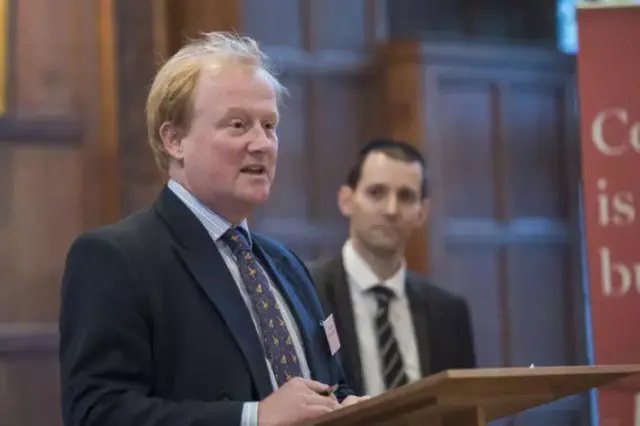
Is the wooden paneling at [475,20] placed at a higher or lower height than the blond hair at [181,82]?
higher

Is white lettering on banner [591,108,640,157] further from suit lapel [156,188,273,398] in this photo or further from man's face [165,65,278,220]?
suit lapel [156,188,273,398]

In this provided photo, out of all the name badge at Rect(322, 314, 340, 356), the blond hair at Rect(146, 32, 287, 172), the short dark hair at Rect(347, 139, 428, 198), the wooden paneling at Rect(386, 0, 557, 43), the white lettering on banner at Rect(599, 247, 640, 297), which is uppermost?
the wooden paneling at Rect(386, 0, 557, 43)

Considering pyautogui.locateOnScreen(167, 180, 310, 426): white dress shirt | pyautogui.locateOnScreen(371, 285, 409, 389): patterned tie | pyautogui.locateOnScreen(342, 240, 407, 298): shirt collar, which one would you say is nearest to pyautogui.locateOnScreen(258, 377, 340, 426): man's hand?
pyautogui.locateOnScreen(167, 180, 310, 426): white dress shirt

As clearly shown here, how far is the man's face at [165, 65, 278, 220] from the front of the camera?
6.20 feet

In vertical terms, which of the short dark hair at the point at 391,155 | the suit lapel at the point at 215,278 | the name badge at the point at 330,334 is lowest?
the name badge at the point at 330,334

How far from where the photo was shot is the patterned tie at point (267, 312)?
1840 millimetres

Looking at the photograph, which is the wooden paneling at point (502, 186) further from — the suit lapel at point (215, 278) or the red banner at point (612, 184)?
the suit lapel at point (215, 278)

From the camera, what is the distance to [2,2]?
3568mm

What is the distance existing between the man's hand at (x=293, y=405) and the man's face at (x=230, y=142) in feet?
1.30

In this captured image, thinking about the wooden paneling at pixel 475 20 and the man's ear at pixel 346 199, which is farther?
the wooden paneling at pixel 475 20

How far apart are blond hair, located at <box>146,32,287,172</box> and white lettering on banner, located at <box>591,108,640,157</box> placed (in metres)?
1.69

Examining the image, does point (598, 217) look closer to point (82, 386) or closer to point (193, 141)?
point (193, 141)

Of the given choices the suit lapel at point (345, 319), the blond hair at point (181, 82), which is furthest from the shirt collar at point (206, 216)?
the suit lapel at point (345, 319)

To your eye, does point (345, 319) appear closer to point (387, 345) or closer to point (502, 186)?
point (387, 345)
